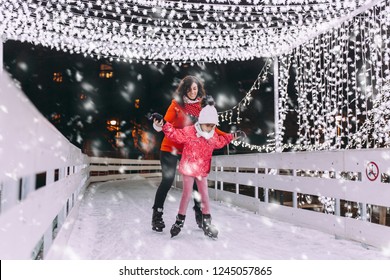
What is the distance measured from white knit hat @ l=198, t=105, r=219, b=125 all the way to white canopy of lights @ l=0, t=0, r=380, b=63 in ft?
12.4

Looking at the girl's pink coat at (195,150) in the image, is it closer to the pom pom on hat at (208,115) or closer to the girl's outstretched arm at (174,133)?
the girl's outstretched arm at (174,133)

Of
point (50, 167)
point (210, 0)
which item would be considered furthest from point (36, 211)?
point (210, 0)

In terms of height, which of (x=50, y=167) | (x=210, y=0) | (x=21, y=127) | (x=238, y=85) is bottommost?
(x=50, y=167)

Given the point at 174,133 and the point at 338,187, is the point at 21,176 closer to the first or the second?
the point at 174,133

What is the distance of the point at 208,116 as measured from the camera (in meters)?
4.71

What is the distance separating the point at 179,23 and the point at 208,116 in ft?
17.5

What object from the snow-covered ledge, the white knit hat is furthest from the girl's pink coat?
the snow-covered ledge

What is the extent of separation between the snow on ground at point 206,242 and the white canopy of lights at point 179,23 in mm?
4094

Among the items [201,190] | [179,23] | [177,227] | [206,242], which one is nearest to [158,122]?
[201,190]

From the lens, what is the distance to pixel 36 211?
99.2 inches

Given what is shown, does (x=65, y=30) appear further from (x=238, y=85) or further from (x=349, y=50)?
(x=238, y=85)

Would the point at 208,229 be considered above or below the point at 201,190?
below

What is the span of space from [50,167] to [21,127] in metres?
1.08

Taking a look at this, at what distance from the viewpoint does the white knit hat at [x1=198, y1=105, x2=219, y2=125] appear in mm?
4699
